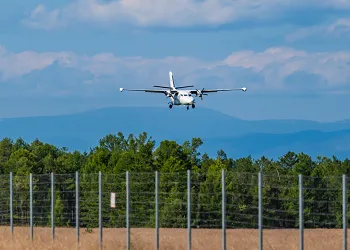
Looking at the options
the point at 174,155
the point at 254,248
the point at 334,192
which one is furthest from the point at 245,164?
the point at 254,248

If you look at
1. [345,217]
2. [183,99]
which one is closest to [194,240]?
[345,217]

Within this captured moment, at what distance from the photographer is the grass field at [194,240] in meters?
22.7

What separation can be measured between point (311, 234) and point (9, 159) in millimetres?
82940

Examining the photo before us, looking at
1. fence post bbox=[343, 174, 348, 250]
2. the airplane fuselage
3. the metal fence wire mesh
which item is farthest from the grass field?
the airplane fuselage

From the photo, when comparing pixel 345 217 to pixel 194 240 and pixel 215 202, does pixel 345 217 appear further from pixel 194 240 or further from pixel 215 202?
pixel 215 202

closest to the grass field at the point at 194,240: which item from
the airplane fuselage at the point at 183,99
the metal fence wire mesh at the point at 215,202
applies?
the metal fence wire mesh at the point at 215,202

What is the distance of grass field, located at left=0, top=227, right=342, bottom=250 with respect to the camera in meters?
22.7

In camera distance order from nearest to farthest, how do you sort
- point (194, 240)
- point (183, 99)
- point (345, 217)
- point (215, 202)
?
1. point (345, 217)
2. point (194, 240)
3. point (215, 202)
4. point (183, 99)

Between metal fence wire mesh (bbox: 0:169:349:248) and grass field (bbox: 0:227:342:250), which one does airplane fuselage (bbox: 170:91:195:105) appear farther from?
grass field (bbox: 0:227:342:250)

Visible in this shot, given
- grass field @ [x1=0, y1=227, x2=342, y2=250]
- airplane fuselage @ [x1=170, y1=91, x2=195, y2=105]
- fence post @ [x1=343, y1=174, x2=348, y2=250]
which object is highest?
airplane fuselage @ [x1=170, y1=91, x2=195, y2=105]

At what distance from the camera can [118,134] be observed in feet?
465

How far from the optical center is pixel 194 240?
2473 cm

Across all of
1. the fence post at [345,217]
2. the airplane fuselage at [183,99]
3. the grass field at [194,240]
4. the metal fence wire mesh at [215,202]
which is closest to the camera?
the fence post at [345,217]

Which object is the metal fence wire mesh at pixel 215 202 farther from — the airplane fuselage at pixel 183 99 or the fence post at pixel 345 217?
the airplane fuselage at pixel 183 99
